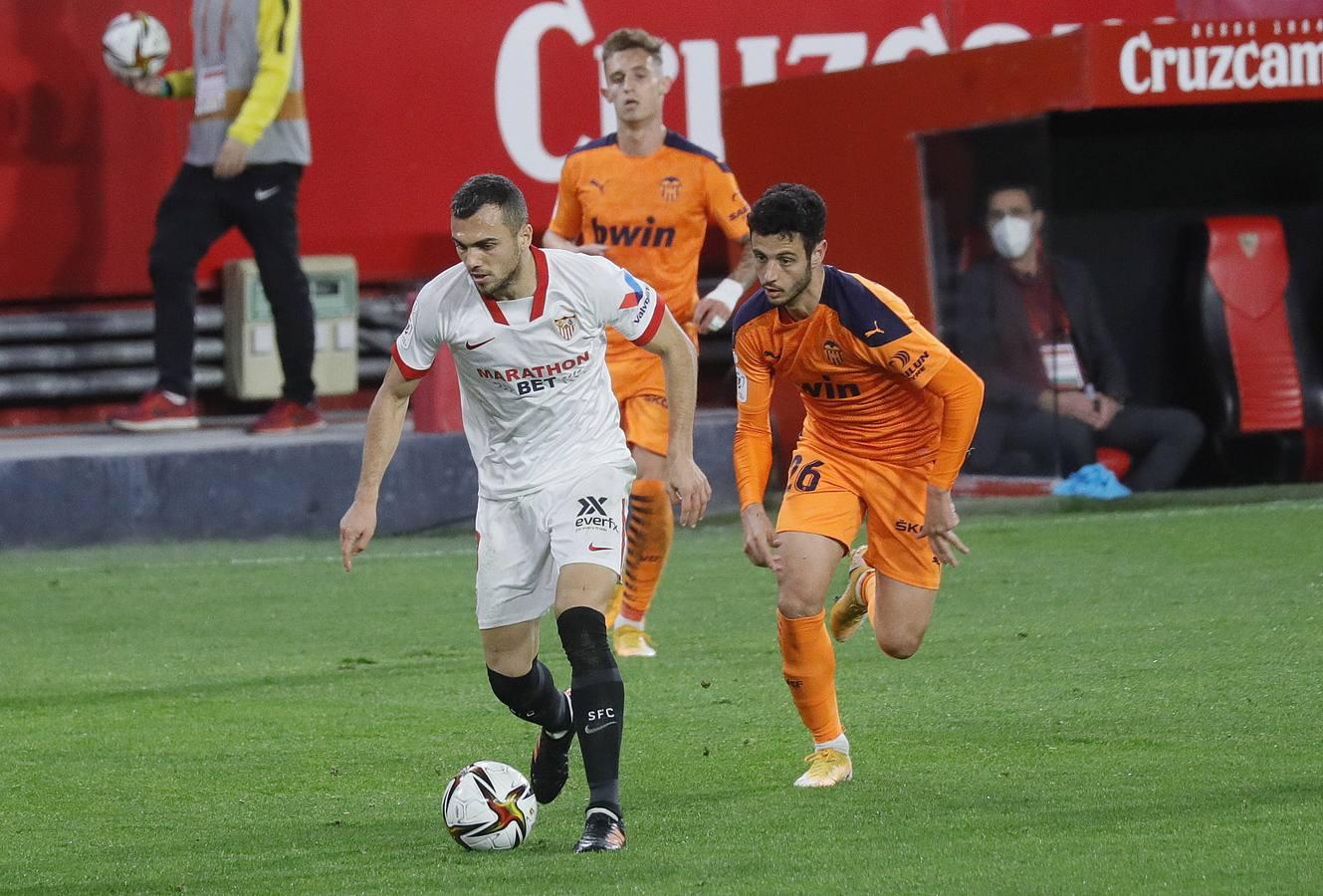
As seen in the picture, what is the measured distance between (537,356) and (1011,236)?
7148 mm

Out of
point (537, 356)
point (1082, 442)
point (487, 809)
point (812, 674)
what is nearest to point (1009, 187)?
point (1082, 442)

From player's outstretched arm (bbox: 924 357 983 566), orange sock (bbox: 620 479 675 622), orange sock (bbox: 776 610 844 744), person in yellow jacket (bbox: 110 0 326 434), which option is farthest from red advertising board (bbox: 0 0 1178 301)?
orange sock (bbox: 776 610 844 744)

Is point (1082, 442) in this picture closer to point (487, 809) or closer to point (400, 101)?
point (400, 101)

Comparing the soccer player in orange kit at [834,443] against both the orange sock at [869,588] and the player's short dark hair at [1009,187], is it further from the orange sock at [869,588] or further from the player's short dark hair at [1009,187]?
the player's short dark hair at [1009,187]

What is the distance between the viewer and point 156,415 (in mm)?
13266

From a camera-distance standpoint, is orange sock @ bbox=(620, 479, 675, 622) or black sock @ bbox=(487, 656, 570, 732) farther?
orange sock @ bbox=(620, 479, 675, 622)

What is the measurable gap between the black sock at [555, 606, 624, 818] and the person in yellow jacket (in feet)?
23.4

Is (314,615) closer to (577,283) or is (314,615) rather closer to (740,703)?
(740,703)

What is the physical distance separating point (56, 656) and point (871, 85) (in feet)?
20.7

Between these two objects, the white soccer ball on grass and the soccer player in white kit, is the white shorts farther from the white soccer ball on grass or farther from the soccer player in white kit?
the white soccer ball on grass

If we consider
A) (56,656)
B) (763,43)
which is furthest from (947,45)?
(56,656)

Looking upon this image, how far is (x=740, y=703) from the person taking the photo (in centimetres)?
766

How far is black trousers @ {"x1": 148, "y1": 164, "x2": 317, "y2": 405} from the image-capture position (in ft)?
41.5

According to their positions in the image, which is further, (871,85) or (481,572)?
(871,85)
